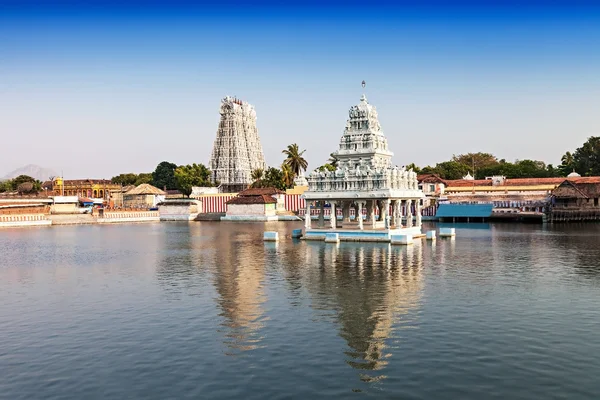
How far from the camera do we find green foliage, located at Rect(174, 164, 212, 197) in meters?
150

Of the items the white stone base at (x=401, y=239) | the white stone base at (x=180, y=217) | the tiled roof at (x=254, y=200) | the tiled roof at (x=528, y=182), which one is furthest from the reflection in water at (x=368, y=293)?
the white stone base at (x=180, y=217)

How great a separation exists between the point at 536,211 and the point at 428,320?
85.7 meters

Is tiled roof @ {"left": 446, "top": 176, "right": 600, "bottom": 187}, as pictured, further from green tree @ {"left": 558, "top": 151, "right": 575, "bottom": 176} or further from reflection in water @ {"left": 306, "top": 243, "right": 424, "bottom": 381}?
reflection in water @ {"left": 306, "top": 243, "right": 424, "bottom": 381}

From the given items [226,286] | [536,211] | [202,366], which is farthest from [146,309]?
[536,211]

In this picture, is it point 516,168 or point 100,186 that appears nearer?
point 516,168

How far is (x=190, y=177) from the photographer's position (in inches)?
5910

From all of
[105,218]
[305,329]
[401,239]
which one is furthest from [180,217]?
[305,329]

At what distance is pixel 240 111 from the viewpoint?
168m

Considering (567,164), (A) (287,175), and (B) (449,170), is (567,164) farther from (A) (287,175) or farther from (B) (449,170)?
(A) (287,175)

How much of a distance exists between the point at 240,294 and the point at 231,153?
433 feet

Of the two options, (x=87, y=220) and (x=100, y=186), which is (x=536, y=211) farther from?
(x=100, y=186)

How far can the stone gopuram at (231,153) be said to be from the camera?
529ft

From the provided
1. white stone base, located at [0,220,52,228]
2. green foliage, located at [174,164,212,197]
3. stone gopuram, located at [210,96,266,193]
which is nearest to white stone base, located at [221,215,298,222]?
green foliage, located at [174,164,212,197]

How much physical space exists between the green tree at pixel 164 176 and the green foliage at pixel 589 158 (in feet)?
364
